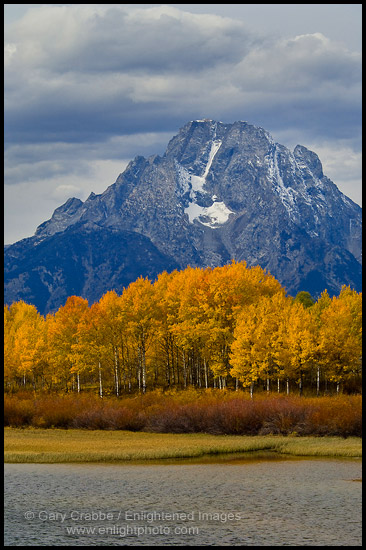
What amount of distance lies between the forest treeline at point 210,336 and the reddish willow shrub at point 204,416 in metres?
11.9

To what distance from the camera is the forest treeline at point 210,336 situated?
7394cm

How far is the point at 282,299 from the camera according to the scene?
87.8 metres

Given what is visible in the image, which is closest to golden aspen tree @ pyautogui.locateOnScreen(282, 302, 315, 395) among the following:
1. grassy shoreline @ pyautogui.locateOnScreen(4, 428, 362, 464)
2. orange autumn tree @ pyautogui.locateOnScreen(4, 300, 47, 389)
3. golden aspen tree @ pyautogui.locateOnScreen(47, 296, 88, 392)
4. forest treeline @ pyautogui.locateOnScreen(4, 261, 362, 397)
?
forest treeline @ pyautogui.locateOnScreen(4, 261, 362, 397)

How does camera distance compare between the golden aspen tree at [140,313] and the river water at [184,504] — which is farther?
the golden aspen tree at [140,313]

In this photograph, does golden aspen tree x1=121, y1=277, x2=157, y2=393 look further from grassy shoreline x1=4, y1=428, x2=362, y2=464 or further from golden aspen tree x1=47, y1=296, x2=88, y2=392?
grassy shoreline x1=4, y1=428, x2=362, y2=464

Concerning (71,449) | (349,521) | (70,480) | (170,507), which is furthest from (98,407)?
(349,521)

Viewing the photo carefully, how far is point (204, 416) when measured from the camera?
184 ft

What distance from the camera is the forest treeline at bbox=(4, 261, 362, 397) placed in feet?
243

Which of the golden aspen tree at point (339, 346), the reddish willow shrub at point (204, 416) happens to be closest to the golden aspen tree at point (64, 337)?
the reddish willow shrub at point (204, 416)

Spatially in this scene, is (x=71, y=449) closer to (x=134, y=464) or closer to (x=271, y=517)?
(x=134, y=464)

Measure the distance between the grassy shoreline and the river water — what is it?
2612 millimetres

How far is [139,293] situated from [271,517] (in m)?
57.2

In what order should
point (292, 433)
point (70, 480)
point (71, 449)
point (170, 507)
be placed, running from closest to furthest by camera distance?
point (170, 507) < point (70, 480) < point (71, 449) < point (292, 433)

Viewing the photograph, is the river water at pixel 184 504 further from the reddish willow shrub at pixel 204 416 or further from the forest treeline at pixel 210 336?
the forest treeline at pixel 210 336
